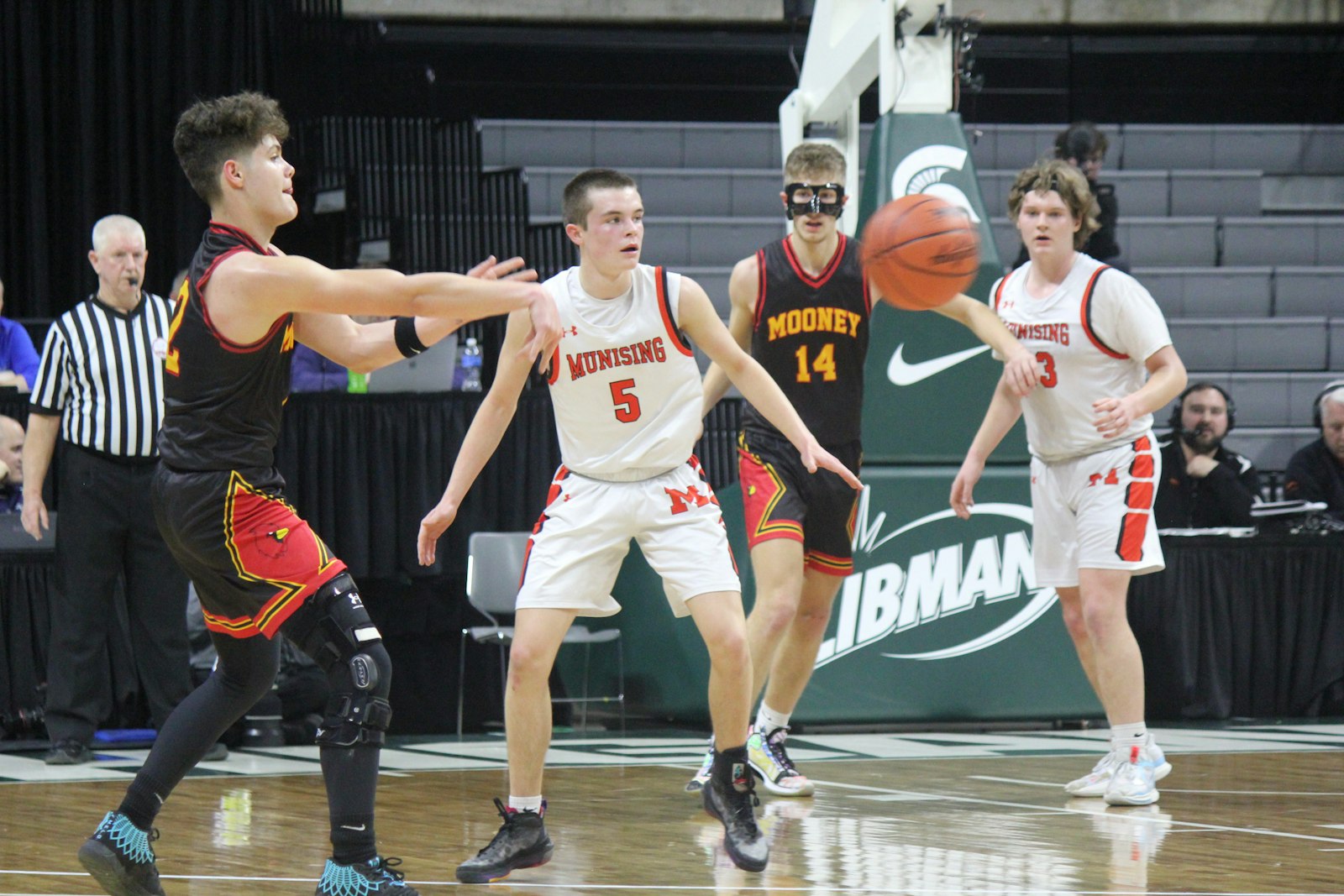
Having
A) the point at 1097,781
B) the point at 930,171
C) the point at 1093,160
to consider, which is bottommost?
the point at 1097,781

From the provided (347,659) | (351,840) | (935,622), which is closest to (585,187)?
(347,659)

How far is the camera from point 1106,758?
5.66 metres

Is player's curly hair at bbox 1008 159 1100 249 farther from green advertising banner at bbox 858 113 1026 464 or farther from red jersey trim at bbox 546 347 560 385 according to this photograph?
red jersey trim at bbox 546 347 560 385

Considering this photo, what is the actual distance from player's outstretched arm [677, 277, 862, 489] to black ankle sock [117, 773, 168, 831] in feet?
5.78

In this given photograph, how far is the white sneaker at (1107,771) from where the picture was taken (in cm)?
559

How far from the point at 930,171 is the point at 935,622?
204 cm

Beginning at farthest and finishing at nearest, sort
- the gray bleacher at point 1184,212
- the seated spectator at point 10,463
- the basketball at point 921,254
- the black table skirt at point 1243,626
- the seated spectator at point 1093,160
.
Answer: the gray bleacher at point 1184,212
the seated spectator at point 1093,160
the black table skirt at point 1243,626
the seated spectator at point 10,463
the basketball at point 921,254

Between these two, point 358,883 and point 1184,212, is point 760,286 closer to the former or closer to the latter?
point 358,883

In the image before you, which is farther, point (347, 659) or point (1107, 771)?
point (1107, 771)

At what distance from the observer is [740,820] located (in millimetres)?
4379

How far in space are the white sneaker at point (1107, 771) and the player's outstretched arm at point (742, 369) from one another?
1.62 meters

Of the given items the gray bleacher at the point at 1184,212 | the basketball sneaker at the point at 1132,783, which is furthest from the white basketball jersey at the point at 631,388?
the gray bleacher at the point at 1184,212

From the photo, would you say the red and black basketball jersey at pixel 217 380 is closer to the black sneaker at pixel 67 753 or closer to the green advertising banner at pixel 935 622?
the black sneaker at pixel 67 753

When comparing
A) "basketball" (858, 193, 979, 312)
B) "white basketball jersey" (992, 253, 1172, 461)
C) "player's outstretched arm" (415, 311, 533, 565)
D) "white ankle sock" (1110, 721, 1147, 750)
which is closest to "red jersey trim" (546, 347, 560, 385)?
"player's outstretched arm" (415, 311, 533, 565)
